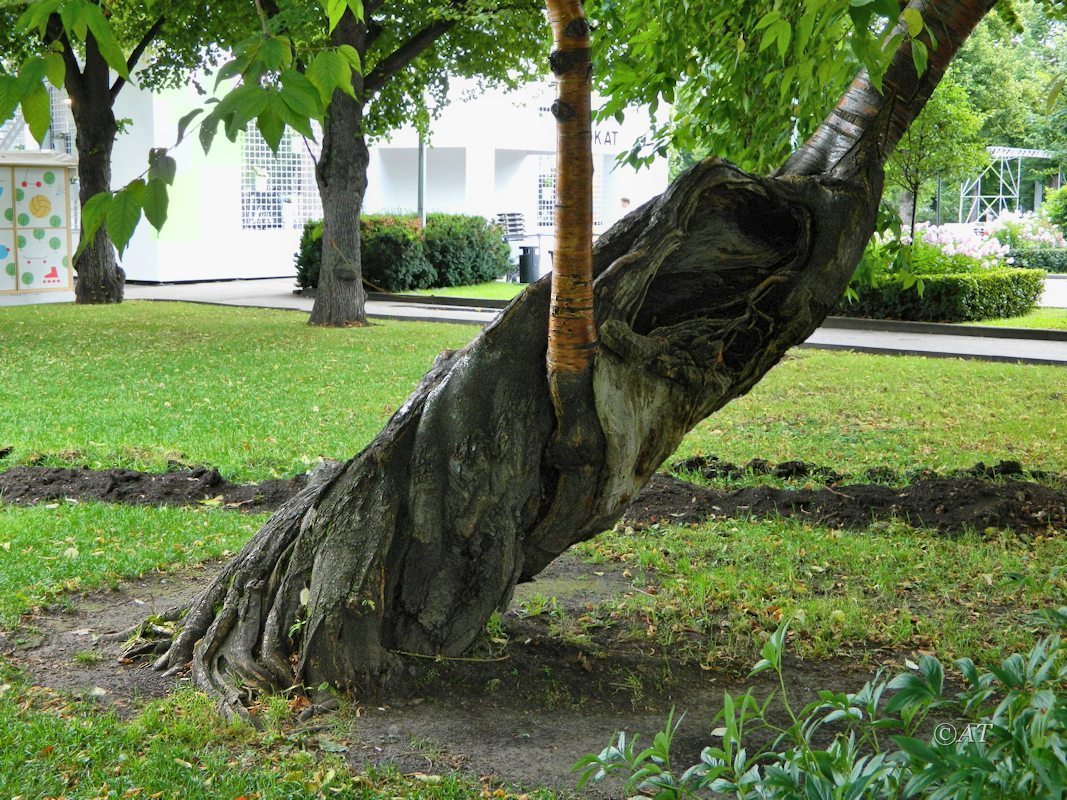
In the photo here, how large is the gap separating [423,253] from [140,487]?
1948 cm

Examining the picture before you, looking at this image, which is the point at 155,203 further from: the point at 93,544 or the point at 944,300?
the point at 944,300

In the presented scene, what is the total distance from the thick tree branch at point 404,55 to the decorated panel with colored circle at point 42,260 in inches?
391

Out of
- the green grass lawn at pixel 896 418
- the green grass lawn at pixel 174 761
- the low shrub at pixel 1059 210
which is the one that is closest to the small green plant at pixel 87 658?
the green grass lawn at pixel 174 761

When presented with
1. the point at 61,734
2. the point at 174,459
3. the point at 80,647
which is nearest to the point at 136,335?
the point at 174,459

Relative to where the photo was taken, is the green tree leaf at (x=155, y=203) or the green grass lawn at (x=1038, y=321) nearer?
the green tree leaf at (x=155, y=203)

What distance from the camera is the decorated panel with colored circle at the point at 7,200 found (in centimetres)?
2333

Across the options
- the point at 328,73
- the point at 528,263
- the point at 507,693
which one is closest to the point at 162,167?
the point at 328,73

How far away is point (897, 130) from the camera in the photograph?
16.4 feet

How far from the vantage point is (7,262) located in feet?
76.7

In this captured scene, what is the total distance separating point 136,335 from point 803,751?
16062mm

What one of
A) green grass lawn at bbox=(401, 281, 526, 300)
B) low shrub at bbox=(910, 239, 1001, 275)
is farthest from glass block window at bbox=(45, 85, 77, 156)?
low shrub at bbox=(910, 239, 1001, 275)

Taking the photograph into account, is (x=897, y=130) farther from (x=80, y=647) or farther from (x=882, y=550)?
(x=80, y=647)

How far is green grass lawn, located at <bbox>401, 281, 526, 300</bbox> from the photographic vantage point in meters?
24.7

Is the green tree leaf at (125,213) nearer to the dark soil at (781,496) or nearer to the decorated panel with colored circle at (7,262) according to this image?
the dark soil at (781,496)
